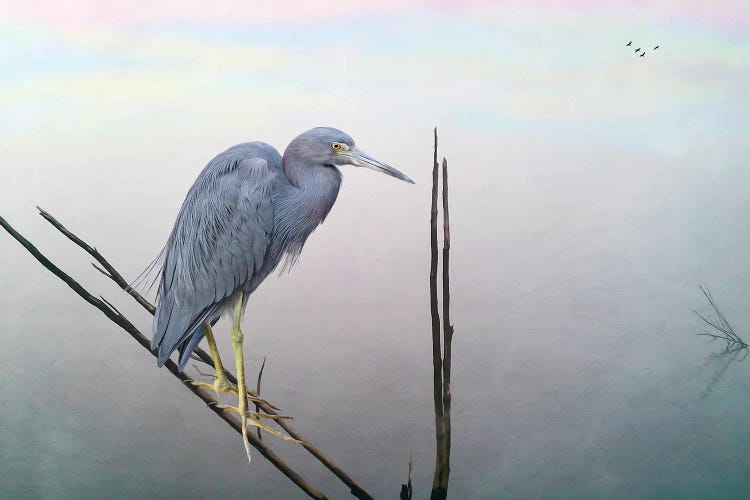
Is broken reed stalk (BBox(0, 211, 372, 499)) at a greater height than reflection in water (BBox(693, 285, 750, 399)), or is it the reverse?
reflection in water (BBox(693, 285, 750, 399))

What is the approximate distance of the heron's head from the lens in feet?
6.84

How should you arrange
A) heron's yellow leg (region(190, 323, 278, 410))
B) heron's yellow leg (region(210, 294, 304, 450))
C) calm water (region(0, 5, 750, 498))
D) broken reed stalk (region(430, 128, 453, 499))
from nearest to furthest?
1. broken reed stalk (region(430, 128, 453, 499))
2. heron's yellow leg (region(210, 294, 304, 450))
3. heron's yellow leg (region(190, 323, 278, 410))
4. calm water (region(0, 5, 750, 498))

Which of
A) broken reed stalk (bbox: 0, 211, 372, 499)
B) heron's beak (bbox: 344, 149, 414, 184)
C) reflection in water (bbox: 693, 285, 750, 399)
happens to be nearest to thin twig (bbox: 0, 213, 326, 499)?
broken reed stalk (bbox: 0, 211, 372, 499)

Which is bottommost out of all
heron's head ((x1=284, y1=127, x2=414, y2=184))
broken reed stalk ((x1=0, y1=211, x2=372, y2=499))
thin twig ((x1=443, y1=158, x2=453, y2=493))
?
broken reed stalk ((x1=0, y1=211, x2=372, y2=499))

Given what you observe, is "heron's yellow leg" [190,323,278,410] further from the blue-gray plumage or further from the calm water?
the calm water

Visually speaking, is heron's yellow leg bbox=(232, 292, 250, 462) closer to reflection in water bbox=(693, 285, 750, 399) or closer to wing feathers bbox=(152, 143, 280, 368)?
wing feathers bbox=(152, 143, 280, 368)

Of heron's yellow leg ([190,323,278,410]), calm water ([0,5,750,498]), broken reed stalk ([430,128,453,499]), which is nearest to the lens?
broken reed stalk ([430,128,453,499])

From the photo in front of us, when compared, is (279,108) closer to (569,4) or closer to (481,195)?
(481,195)

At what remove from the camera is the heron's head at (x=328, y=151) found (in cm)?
208

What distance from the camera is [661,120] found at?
2340 millimetres

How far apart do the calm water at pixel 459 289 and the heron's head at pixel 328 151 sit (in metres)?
0.21

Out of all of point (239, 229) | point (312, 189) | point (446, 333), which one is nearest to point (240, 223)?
point (239, 229)

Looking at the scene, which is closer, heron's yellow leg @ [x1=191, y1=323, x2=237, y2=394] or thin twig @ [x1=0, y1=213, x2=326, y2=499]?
thin twig @ [x1=0, y1=213, x2=326, y2=499]

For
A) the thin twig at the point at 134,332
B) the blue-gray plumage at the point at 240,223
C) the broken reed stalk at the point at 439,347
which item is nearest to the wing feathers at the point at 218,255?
the blue-gray plumage at the point at 240,223
